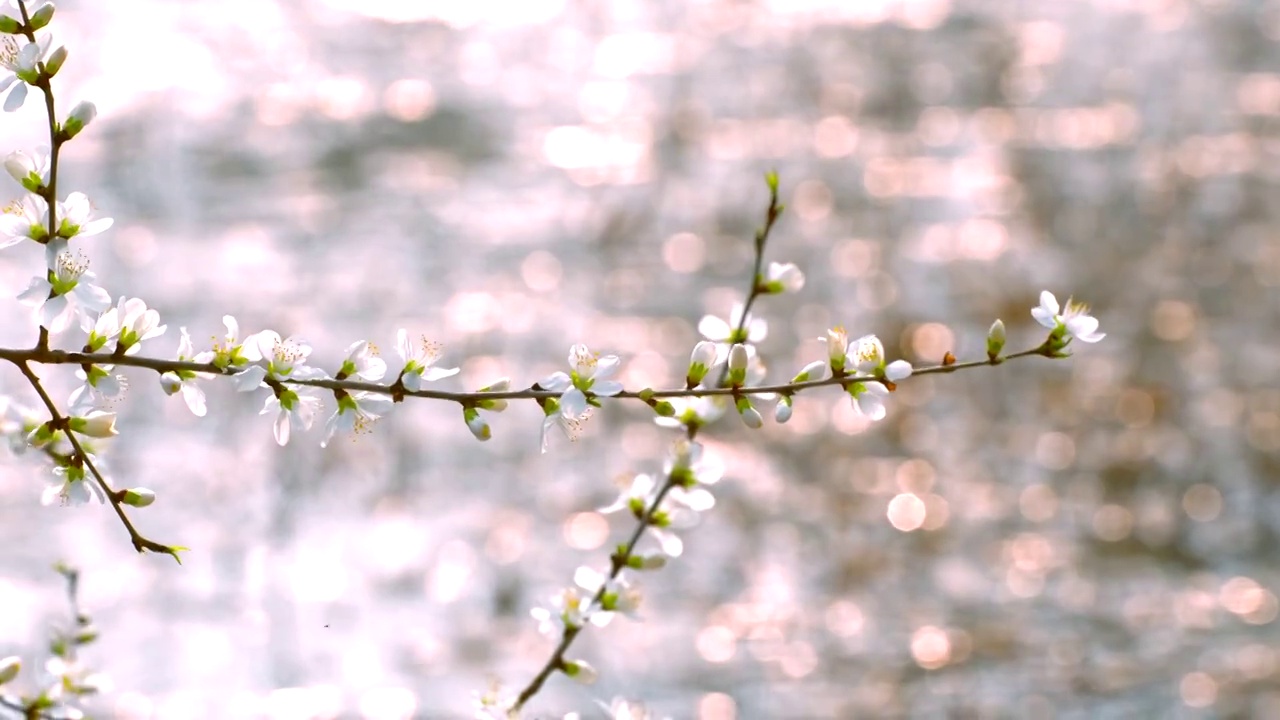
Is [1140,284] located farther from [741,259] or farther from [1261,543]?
[741,259]

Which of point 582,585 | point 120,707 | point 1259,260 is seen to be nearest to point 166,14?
point 120,707

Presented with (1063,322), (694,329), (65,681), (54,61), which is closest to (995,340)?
(1063,322)

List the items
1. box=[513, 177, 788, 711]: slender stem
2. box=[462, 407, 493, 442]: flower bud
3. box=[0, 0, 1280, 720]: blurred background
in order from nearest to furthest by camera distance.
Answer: box=[462, 407, 493, 442]: flower bud < box=[513, 177, 788, 711]: slender stem < box=[0, 0, 1280, 720]: blurred background

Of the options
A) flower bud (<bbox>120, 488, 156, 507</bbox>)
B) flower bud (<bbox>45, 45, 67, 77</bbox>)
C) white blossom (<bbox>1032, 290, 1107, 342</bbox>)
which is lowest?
flower bud (<bbox>120, 488, 156, 507</bbox>)

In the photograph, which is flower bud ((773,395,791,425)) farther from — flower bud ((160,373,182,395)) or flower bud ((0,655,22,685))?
flower bud ((0,655,22,685))

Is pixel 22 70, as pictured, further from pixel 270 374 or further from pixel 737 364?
pixel 737 364

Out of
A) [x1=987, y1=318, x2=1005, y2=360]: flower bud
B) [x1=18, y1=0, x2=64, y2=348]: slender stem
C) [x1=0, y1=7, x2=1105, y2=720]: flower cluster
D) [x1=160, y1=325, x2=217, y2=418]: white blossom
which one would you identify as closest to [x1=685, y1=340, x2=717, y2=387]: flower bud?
[x1=0, y1=7, x2=1105, y2=720]: flower cluster

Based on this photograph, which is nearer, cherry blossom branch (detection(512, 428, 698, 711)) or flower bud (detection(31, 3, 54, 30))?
flower bud (detection(31, 3, 54, 30))

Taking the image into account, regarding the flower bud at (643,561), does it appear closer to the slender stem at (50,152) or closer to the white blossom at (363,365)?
the white blossom at (363,365)
